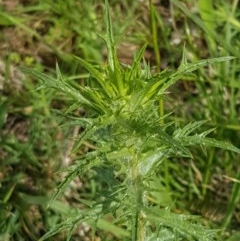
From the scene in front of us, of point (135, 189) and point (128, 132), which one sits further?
point (135, 189)

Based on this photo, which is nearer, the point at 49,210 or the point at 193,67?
the point at 193,67

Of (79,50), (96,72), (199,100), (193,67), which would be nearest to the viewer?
(96,72)

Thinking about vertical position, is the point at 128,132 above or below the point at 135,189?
above

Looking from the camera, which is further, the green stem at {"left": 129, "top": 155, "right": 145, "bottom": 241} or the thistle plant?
the green stem at {"left": 129, "top": 155, "right": 145, "bottom": 241}

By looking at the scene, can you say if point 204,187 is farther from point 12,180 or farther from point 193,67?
point 193,67

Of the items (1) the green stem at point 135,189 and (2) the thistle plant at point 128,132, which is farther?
(1) the green stem at point 135,189

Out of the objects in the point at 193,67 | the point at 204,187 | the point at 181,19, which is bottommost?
the point at 204,187

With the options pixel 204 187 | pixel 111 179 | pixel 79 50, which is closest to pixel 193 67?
pixel 111 179

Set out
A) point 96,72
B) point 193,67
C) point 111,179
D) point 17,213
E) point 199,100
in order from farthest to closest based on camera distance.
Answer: point 199,100
point 17,213
point 111,179
point 193,67
point 96,72
